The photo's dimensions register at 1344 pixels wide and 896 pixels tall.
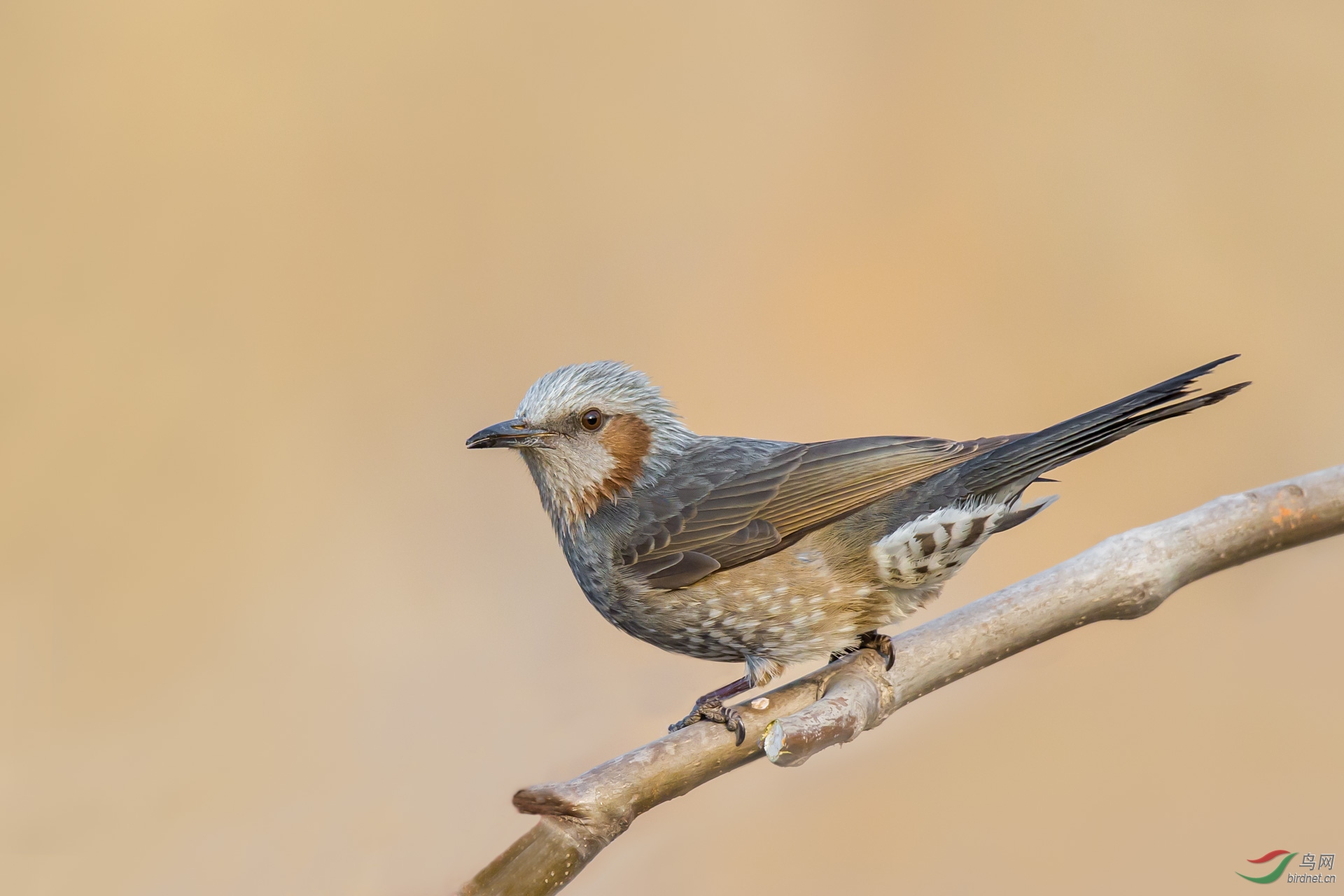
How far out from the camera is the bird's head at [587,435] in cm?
401

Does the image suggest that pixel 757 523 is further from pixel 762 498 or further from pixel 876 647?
pixel 876 647

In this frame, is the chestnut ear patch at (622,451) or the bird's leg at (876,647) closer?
the bird's leg at (876,647)

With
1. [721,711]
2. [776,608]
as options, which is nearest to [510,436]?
[776,608]

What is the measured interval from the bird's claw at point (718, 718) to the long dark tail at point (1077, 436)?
4.14 ft

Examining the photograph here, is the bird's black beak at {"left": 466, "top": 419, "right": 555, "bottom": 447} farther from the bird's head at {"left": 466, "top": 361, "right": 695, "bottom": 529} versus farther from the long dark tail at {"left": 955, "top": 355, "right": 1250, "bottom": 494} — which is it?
Answer: the long dark tail at {"left": 955, "top": 355, "right": 1250, "bottom": 494}

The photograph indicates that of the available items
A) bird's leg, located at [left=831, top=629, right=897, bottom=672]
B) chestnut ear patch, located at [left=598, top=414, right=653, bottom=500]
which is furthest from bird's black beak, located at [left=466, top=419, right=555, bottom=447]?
bird's leg, located at [left=831, top=629, right=897, bottom=672]

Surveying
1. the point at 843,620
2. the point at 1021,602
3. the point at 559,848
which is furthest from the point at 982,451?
the point at 559,848

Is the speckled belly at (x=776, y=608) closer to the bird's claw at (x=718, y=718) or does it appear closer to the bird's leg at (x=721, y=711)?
the bird's leg at (x=721, y=711)

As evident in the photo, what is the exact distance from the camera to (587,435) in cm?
411

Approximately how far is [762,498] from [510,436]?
3.51 feet

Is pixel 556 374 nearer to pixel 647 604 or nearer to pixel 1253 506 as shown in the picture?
pixel 647 604

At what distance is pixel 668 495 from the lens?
4.12 metres

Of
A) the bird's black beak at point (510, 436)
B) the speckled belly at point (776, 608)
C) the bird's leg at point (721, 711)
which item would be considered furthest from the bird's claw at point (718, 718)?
the bird's black beak at point (510, 436)

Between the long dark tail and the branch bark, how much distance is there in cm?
41
